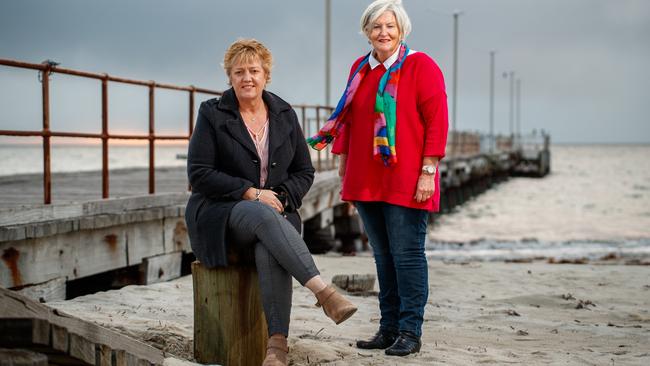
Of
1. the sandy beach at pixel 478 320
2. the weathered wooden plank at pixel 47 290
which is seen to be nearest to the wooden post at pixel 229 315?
the sandy beach at pixel 478 320

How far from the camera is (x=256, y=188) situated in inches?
153

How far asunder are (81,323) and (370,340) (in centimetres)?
201

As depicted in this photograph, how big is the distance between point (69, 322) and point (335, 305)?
47.2 inches

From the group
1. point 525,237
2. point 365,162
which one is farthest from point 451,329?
point 525,237

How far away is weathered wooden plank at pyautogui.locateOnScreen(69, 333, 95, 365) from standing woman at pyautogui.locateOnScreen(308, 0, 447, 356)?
1.84 m

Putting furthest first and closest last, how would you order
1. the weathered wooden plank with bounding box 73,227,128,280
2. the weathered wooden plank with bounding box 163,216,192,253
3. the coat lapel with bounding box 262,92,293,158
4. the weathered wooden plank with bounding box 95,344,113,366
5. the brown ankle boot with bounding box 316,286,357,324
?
the weathered wooden plank with bounding box 163,216,192,253 → the weathered wooden plank with bounding box 73,227,128,280 → the coat lapel with bounding box 262,92,293,158 → the brown ankle boot with bounding box 316,286,357,324 → the weathered wooden plank with bounding box 95,344,113,366

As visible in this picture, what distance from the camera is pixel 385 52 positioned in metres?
4.30

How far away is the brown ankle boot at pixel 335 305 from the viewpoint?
3.64 metres

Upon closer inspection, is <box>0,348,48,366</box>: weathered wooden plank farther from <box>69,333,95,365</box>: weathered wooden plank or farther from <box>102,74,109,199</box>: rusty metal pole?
<box>102,74,109,199</box>: rusty metal pole

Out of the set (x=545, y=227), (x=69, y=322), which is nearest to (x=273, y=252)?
(x=69, y=322)

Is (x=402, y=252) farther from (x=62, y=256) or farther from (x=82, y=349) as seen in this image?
(x=62, y=256)

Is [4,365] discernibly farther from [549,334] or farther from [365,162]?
[549,334]

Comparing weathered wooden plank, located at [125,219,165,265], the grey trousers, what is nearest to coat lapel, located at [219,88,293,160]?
the grey trousers

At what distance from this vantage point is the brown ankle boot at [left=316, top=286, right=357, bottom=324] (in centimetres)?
364
